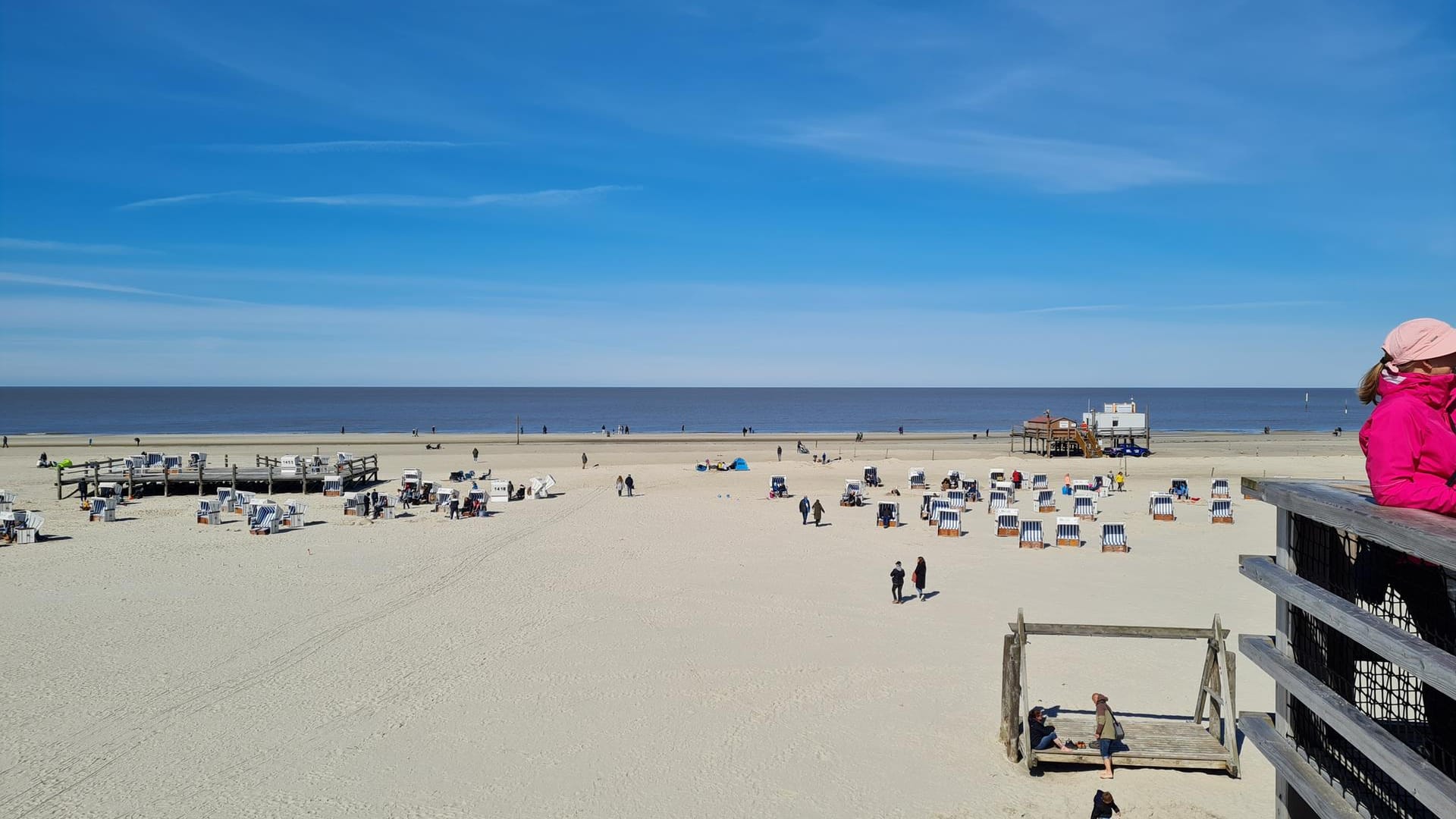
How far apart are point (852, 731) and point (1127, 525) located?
63.4ft

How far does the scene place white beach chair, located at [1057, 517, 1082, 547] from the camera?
24.6m

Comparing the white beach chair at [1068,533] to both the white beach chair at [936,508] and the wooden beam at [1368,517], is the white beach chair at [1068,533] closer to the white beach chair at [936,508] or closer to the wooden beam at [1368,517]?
the white beach chair at [936,508]

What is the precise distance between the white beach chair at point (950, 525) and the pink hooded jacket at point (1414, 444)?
24.8m

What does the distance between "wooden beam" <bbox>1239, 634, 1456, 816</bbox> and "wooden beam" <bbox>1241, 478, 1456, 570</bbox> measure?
42cm

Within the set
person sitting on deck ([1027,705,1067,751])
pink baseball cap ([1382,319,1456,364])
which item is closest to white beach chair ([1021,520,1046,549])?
person sitting on deck ([1027,705,1067,751])

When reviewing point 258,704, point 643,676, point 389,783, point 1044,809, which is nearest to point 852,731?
point 1044,809

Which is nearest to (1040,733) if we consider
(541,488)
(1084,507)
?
(1084,507)

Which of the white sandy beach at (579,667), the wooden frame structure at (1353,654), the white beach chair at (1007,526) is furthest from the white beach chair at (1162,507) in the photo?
the wooden frame structure at (1353,654)

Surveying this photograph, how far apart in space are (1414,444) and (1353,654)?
2.10 ft

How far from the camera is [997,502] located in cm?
3112

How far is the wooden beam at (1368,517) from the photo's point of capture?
188cm

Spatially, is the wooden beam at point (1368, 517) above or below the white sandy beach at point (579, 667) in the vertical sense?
above

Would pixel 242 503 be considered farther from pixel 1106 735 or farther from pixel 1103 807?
pixel 1103 807

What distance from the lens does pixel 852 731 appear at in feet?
Result: 39.2
